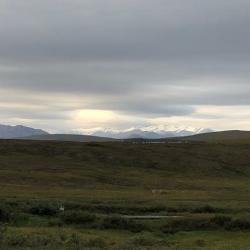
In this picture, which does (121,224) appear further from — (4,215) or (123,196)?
(123,196)

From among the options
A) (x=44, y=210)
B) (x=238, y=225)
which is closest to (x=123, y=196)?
(x=44, y=210)

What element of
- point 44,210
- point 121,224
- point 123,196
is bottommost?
point 121,224

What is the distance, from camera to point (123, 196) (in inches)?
2244

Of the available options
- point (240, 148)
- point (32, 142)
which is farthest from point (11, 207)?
point (240, 148)

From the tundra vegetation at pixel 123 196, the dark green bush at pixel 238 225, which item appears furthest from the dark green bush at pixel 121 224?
the dark green bush at pixel 238 225

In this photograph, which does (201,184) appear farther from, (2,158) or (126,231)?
(126,231)

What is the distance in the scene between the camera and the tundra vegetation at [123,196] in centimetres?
3170

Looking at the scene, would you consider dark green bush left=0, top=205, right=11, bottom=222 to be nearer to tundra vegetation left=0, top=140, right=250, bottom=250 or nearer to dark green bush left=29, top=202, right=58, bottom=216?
tundra vegetation left=0, top=140, right=250, bottom=250

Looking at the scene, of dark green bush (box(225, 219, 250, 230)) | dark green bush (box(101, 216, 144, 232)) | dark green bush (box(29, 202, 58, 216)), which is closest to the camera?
dark green bush (box(101, 216, 144, 232))

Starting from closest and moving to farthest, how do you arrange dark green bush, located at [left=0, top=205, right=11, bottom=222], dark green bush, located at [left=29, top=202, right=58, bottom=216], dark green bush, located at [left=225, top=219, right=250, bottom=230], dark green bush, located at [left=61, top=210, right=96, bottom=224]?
dark green bush, located at [left=225, top=219, right=250, bottom=230], dark green bush, located at [left=0, top=205, right=11, bottom=222], dark green bush, located at [left=61, top=210, right=96, bottom=224], dark green bush, located at [left=29, top=202, right=58, bottom=216]

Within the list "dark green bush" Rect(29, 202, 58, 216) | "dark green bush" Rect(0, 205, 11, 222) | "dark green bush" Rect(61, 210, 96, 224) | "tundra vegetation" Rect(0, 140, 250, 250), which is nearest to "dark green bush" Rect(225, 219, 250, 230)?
"tundra vegetation" Rect(0, 140, 250, 250)

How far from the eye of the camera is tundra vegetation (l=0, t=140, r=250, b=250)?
31.7m

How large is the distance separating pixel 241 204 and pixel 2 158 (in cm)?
5147

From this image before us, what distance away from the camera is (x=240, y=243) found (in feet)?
105
